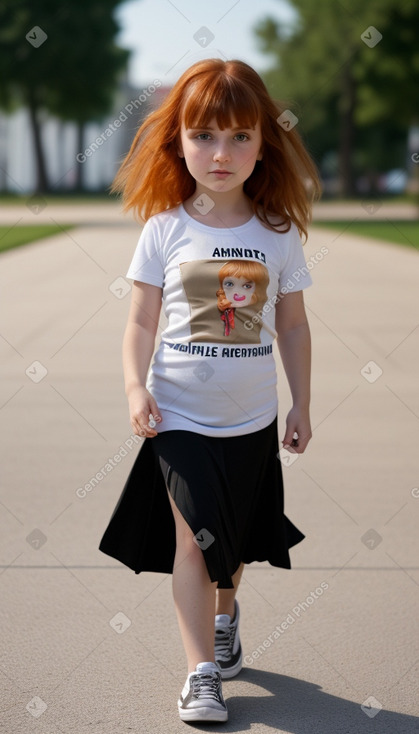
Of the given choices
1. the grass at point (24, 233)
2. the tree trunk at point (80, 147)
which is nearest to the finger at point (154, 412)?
the grass at point (24, 233)

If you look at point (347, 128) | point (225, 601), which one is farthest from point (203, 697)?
point (347, 128)

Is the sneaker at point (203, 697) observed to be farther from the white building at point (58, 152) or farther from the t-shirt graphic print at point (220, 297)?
the white building at point (58, 152)

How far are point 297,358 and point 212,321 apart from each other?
0.35 m

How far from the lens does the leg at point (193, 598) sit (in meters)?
2.77

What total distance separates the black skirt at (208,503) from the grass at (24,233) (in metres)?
14.8

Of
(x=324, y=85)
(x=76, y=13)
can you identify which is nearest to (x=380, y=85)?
(x=324, y=85)

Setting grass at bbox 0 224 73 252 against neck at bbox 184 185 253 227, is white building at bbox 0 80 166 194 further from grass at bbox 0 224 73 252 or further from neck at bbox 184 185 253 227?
neck at bbox 184 185 253 227

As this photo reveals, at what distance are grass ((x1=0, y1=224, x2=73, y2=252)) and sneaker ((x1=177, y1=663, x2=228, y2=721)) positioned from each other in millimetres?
15073

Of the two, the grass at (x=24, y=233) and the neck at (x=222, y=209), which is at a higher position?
the neck at (x=222, y=209)

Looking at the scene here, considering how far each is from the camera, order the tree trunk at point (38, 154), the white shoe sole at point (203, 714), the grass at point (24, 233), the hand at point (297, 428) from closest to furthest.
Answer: the white shoe sole at point (203, 714), the hand at point (297, 428), the grass at point (24, 233), the tree trunk at point (38, 154)

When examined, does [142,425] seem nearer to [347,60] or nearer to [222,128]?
[222,128]

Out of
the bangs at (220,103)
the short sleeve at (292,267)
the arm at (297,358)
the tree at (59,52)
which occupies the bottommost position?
the tree at (59,52)

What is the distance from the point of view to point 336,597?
3.61 metres

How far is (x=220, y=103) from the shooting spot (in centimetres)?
273
